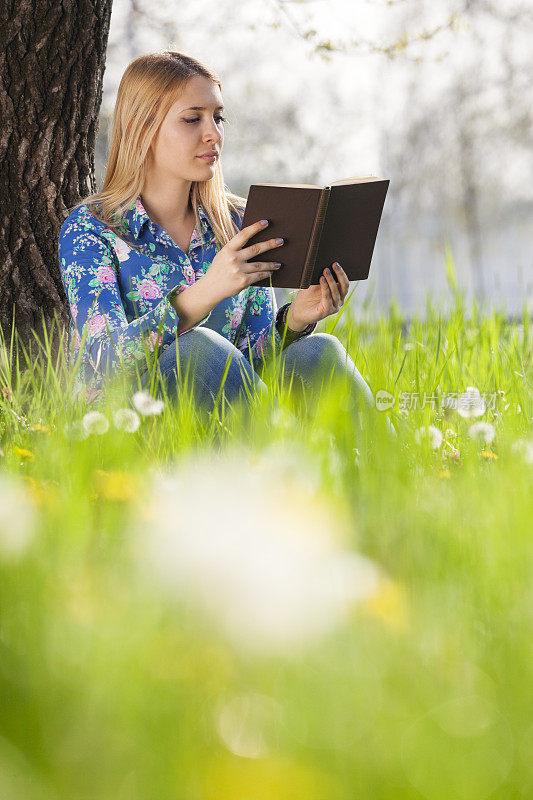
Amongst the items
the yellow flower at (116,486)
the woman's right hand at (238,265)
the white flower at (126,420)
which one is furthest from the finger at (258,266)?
the yellow flower at (116,486)

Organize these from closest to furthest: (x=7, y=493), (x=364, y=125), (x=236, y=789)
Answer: (x=236, y=789) → (x=7, y=493) → (x=364, y=125)

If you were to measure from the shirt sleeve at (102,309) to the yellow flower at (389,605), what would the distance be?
1.07 meters

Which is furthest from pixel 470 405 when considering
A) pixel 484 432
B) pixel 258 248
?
pixel 258 248

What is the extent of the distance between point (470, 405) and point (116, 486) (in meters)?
0.89

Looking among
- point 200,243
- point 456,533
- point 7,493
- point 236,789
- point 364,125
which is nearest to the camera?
point 236,789

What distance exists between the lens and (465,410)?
1573 mm

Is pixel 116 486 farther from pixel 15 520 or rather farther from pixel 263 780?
pixel 263 780

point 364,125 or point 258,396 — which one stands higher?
point 364,125

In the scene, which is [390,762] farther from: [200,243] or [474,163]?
[474,163]

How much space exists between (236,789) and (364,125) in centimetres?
1168

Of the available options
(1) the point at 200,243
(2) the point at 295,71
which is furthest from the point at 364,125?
(1) the point at 200,243

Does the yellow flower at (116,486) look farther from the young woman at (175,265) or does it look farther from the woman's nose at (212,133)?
the woman's nose at (212,133)

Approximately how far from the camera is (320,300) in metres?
1.92

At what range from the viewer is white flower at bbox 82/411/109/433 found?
4.21ft
